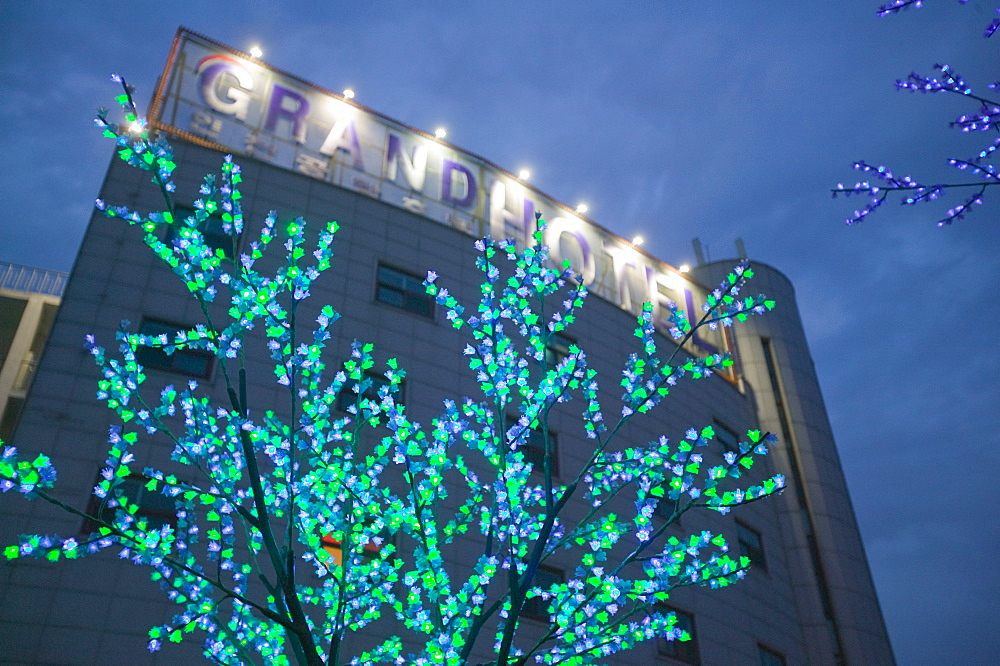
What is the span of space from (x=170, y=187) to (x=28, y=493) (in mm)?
3625

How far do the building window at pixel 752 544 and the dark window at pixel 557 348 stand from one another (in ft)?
25.4

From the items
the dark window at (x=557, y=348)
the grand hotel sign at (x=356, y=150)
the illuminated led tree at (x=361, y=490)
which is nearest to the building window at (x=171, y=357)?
the grand hotel sign at (x=356, y=150)

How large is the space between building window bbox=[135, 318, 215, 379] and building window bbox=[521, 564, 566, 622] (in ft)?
26.2

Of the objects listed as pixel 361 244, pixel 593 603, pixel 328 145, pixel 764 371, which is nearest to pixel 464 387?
pixel 361 244

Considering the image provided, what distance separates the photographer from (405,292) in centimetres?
1831

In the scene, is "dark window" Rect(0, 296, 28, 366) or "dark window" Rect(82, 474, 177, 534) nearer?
"dark window" Rect(82, 474, 177, 534)

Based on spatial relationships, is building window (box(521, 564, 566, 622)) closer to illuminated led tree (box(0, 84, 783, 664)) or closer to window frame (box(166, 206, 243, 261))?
illuminated led tree (box(0, 84, 783, 664))

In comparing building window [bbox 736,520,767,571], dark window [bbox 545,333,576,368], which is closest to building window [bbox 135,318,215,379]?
dark window [bbox 545,333,576,368]

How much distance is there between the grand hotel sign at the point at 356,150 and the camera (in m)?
18.2

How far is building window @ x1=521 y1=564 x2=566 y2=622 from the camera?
1563cm

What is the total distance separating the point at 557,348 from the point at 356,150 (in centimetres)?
778

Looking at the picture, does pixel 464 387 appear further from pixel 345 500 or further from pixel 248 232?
pixel 345 500

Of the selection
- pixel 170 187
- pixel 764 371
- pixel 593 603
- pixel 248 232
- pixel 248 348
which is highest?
pixel 764 371

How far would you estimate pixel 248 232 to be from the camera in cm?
1642
